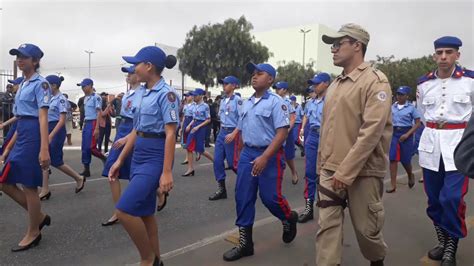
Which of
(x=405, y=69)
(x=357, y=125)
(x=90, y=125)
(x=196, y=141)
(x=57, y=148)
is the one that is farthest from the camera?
(x=405, y=69)

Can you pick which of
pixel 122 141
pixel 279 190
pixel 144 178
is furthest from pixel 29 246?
pixel 279 190

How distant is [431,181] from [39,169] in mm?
3903

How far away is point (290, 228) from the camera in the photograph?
414cm

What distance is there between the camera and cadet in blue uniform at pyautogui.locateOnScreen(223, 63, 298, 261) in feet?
12.5

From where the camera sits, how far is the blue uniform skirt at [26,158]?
403cm

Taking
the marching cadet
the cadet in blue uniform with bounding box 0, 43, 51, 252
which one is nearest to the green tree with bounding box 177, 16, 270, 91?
Answer: the cadet in blue uniform with bounding box 0, 43, 51, 252

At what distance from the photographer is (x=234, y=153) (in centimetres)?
650

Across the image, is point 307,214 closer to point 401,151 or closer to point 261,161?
point 261,161

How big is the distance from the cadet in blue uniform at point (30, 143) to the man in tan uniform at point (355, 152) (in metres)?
2.76

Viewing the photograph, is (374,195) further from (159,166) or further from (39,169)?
(39,169)

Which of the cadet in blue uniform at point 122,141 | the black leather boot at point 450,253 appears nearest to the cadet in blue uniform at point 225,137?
the cadet in blue uniform at point 122,141

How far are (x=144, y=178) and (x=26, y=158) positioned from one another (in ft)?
5.35

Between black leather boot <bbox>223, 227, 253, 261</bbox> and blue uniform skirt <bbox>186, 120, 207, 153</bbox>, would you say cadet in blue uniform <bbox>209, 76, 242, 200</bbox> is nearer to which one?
blue uniform skirt <bbox>186, 120, 207, 153</bbox>

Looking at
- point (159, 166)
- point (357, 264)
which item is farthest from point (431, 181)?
point (159, 166)
